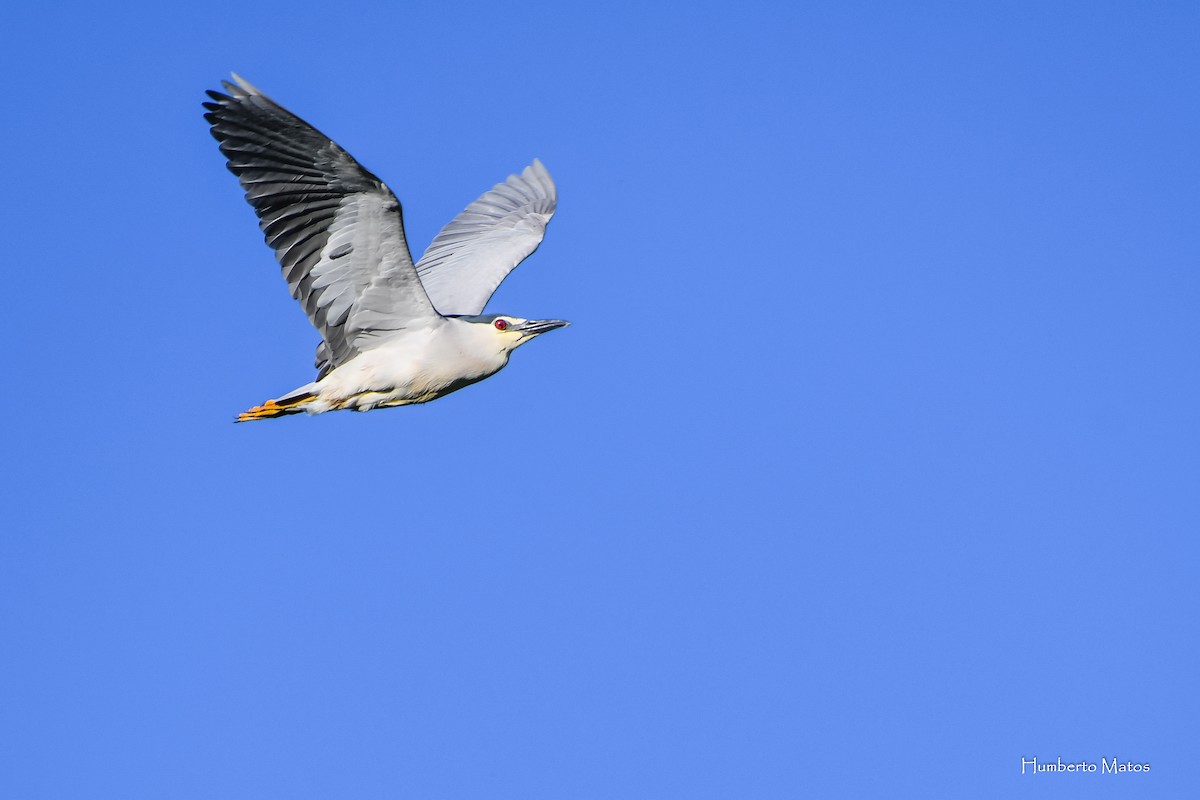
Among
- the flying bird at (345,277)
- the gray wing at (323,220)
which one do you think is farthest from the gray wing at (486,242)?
the gray wing at (323,220)

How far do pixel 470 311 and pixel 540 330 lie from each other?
1.46 metres

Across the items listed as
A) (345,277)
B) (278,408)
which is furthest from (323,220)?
(278,408)

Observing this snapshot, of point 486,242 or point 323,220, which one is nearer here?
point 323,220

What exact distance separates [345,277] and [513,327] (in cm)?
140

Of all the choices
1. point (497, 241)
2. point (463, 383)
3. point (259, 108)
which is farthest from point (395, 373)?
point (497, 241)

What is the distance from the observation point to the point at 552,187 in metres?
14.6

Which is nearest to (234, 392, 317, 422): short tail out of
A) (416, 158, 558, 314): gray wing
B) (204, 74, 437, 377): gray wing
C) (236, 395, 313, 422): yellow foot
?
(236, 395, 313, 422): yellow foot

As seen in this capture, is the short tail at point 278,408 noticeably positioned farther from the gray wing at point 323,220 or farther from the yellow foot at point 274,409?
the gray wing at point 323,220

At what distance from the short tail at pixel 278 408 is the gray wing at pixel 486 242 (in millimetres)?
1981

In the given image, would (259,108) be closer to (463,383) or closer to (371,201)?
(371,201)

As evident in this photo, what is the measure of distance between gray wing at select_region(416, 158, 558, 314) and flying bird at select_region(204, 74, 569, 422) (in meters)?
0.59

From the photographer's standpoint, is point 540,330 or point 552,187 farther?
point 552,187

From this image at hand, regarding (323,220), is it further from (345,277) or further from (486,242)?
(486,242)

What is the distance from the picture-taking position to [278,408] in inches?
404
